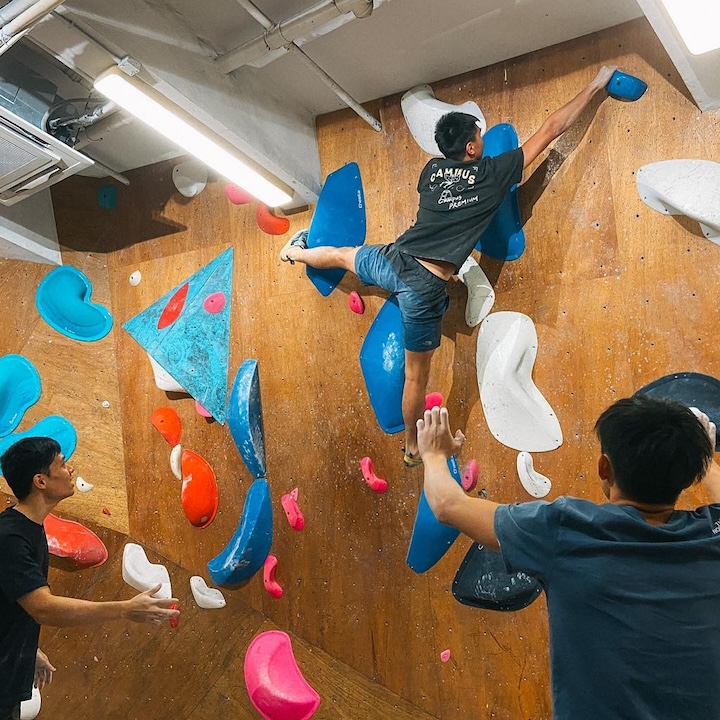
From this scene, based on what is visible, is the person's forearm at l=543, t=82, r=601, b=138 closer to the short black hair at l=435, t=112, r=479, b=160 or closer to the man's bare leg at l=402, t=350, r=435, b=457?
the short black hair at l=435, t=112, r=479, b=160

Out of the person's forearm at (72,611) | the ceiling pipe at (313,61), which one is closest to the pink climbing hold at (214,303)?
the ceiling pipe at (313,61)

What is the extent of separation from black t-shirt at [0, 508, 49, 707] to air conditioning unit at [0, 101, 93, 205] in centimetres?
126

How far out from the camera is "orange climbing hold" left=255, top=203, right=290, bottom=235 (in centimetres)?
284

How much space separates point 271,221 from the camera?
9.39 ft

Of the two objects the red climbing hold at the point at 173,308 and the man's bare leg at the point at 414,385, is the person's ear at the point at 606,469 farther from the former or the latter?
the red climbing hold at the point at 173,308

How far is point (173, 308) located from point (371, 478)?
3.96 ft

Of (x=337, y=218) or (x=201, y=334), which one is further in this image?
(x=201, y=334)

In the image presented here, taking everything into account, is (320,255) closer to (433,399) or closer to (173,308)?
(433,399)

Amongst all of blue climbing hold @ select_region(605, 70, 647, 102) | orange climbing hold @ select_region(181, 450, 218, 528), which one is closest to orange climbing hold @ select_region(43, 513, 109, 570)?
orange climbing hold @ select_region(181, 450, 218, 528)

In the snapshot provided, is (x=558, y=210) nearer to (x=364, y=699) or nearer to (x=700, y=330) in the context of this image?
(x=700, y=330)

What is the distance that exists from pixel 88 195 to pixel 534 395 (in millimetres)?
2359

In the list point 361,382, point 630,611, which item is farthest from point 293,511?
point 630,611

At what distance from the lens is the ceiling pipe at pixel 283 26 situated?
2.07 metres

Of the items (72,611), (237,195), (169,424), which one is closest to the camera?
(72,611)
